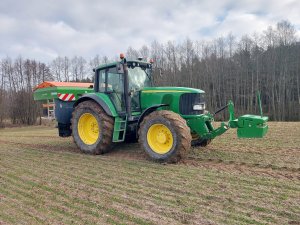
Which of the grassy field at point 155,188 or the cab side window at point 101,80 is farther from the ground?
the cab side window at point 101,80

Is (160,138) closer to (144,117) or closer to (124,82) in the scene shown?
(144,117)

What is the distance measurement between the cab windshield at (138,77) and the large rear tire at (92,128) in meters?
1.09

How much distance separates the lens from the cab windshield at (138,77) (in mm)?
7770

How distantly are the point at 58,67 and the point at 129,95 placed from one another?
57.1 m

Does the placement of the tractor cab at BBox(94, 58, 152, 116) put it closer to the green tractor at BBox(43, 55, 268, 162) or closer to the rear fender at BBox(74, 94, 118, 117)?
the green tractor at BBox(43, 55, 268, 162)

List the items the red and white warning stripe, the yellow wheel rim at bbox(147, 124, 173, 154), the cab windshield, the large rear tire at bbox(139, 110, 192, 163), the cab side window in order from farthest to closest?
the red and white warning stripe
the cab side window
the cab windshield
the yellow wheel rim at bbox(147, 124, 173, 154)
the large rear tire at bbox(139, 110, 192, 163)

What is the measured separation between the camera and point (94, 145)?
793 centimetres

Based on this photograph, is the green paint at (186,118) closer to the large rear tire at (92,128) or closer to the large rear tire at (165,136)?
the large rear tire at (92,128)

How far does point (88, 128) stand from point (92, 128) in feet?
0.51

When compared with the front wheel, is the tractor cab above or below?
above

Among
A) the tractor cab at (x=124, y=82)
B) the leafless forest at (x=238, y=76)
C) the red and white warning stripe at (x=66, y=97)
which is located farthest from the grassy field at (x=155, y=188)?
the leafless forest at (x=238, y=76)

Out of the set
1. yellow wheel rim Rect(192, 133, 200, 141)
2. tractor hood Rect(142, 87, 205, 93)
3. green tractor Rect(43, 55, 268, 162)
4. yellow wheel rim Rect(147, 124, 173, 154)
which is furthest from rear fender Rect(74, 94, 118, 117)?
yellow wheel rim Rect(192, 133, 200, 141)

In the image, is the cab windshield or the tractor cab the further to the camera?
the cab windshield

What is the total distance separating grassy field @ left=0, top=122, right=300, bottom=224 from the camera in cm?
377
